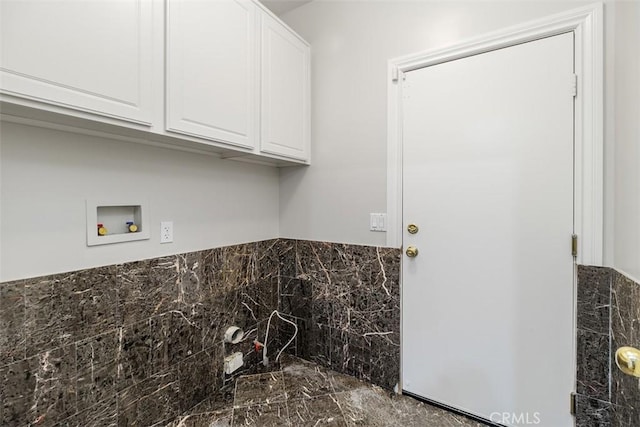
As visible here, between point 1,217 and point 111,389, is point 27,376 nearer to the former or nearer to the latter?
point 111,389

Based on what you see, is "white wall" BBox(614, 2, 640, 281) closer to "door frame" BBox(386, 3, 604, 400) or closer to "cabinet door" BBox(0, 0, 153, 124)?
"door frame" BBox(386, 3, 604, 400)

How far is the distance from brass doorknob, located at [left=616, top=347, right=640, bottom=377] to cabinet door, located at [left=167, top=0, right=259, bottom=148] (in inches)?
64.9

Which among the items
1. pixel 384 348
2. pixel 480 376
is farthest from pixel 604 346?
pixel 384 348

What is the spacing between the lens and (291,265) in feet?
7.21

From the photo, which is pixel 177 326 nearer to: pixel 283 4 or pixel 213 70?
pixel 213 70

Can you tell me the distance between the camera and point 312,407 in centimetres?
162

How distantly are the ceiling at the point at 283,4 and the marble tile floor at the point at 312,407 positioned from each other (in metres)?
2.65

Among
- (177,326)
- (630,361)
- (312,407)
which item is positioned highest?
(630,361)

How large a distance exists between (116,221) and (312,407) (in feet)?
4.64

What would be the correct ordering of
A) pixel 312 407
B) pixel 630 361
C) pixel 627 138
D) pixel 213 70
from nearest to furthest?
1. pixel 630 361
2. pixel 627 138
3. pixel 213 70
4. pixel 312 407

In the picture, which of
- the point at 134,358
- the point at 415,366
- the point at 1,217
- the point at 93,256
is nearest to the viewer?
the point at 1,217

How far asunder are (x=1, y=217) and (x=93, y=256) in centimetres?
32

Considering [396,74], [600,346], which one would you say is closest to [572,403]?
[600,346]

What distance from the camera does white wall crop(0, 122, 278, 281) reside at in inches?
40.7
